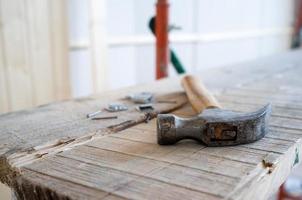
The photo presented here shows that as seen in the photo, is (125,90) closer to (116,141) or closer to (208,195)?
(116,141)

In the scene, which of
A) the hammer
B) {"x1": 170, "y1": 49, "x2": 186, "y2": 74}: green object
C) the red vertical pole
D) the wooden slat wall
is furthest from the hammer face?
the wooden slat wall

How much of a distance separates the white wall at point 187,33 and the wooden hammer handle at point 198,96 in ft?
3.74

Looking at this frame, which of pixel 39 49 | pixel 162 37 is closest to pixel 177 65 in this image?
pixel 162 37

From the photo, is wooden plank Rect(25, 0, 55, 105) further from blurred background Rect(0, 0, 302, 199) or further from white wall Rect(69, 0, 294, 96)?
white wall Rect(69, 0, 294, 96)

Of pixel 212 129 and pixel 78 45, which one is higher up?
pixel 78 45

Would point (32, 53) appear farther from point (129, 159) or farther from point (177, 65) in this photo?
point (129, 159)

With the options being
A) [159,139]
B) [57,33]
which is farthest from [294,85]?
[57,33]

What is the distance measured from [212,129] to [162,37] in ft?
3.65

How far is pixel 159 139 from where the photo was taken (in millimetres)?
639

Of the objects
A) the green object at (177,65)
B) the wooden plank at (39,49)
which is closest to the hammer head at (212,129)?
the green object at (177,65)

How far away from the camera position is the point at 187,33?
122 inches

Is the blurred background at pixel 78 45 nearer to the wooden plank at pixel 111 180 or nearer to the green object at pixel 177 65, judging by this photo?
the green object at pixel 177 65

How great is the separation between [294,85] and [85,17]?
1.30 m

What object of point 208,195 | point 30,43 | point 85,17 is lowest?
point 208,195
